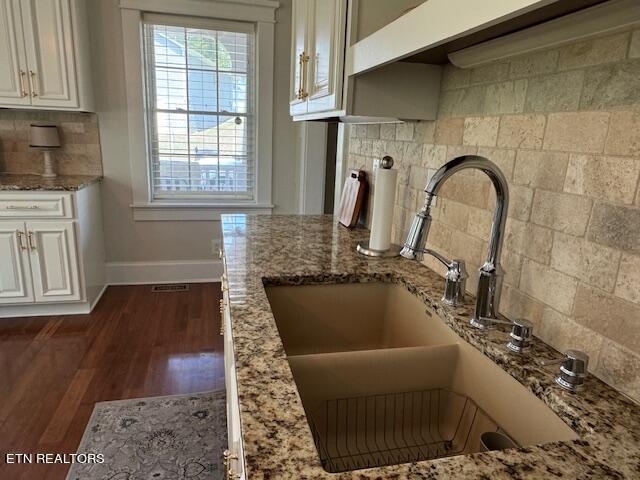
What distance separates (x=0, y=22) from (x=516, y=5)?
333 cm

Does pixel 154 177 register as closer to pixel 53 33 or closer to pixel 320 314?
pixel 53 33

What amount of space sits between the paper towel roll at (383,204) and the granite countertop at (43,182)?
2.25 m

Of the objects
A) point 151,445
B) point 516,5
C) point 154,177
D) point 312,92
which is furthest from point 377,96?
point 154,177

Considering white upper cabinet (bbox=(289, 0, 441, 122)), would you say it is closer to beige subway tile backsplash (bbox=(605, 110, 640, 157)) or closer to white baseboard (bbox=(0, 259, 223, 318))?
beige subway tile backsplash (bbox=(605, 110, 640, 157))

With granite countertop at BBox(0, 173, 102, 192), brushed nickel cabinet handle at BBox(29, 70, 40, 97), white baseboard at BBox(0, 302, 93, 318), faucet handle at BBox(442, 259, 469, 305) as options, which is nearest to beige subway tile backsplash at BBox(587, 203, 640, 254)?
faucet handle at BBox(442, 259, 469, 305)

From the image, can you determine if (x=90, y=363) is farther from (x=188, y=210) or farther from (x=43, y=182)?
(x=188, y=210)

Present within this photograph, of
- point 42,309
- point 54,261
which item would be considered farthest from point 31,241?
point 42,309

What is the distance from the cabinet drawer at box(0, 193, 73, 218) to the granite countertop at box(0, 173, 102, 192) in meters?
0.05

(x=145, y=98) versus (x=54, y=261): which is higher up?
(x=145, y=98)

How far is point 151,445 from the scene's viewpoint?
73.3 inches

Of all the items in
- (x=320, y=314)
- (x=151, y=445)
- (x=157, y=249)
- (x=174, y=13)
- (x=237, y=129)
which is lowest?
(x=151, y=445)

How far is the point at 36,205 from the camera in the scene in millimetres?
2766

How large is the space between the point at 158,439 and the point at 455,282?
155 centimetres

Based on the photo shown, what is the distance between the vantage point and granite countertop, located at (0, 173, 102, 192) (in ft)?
8.92
